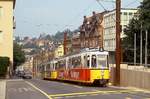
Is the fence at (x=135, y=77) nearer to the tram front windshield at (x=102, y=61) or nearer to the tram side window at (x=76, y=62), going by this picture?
the tram front windshield at (x=102, y=61)

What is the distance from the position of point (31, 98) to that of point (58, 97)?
1.51m

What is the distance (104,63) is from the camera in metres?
43.6

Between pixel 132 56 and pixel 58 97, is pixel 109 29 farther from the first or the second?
pixel 58 97

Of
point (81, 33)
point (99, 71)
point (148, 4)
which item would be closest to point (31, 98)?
point (99, 71)

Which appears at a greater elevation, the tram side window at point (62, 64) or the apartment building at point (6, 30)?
the apartment building at point (6, 30)

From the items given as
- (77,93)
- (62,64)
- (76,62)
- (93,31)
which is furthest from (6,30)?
(93,31)

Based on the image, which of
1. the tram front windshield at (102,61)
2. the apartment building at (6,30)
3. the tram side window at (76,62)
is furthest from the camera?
the apartment building at (6,30)

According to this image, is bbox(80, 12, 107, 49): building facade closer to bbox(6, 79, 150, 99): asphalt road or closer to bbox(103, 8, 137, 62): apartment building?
bbox(103, 8, 137, 62): apartment building

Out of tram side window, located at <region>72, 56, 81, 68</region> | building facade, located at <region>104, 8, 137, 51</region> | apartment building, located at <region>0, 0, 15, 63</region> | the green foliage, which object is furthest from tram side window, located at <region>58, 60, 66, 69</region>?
building facade, located at <region>104, 8, 137, 51</region>

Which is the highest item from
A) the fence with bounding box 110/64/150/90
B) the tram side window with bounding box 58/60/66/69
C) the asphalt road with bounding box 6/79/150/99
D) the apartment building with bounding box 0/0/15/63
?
the apartment building with bounding box 0/0/15/63

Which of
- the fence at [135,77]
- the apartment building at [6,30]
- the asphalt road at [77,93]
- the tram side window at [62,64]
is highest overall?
the apartment building at [6,30]

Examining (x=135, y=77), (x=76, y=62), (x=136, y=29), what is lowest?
(x=135, y=77)

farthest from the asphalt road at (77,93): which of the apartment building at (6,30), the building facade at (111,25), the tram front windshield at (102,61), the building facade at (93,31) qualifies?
the building facade at (93,31)

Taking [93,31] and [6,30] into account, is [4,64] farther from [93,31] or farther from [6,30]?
[93,31]
